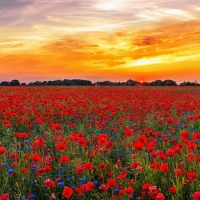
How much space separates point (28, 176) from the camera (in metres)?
3.96

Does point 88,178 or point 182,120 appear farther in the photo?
point 182,120

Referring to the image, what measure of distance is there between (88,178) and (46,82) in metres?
65.4

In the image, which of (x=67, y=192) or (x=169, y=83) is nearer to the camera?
(x=67, y=192)

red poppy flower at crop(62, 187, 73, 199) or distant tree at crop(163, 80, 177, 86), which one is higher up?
distant tree at crop(163, 80, 177, 86)

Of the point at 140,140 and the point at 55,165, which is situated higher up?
the point at 140,140

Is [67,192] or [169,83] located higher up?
[169,83]

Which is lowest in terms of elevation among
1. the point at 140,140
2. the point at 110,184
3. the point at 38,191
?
the point at 38,191

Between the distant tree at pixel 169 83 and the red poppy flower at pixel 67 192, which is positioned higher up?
the distant tree at pixel 169 83

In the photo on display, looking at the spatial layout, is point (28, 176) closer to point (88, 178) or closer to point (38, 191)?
point (38, 191)

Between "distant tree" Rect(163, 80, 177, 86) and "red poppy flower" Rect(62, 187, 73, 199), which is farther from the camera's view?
"distant tree" Rect(163, 80, 177, 86)

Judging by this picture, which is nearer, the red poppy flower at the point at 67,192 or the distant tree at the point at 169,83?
the red poppy flower at the point at 67,192

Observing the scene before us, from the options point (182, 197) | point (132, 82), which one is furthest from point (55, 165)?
point (132, 82)

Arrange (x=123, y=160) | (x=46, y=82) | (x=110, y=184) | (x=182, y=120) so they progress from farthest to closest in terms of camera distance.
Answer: (x=46, y=82) < (x=182, y=120) < (x=123, y=160) < (x=110, y=184)

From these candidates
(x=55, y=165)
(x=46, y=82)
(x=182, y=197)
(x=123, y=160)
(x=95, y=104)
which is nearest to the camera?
(x=182, y=197)
